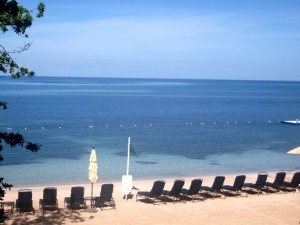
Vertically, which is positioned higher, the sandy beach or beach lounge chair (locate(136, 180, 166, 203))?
beach lounge chair (locate(136, 180, 166, 203))

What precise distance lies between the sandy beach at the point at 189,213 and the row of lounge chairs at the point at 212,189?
1.56 feet

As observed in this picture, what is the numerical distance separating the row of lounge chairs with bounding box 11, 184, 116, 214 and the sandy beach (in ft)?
0.67

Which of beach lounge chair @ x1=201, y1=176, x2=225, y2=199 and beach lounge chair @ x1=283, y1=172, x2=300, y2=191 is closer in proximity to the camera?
beach lounge chair @ x1=201, y1=176, x2=225, y2=199

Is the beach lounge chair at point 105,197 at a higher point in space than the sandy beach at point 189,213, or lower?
higher

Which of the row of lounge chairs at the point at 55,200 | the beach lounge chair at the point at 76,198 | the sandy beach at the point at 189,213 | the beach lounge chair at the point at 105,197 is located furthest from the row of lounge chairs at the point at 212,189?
the beach lounge chair at the point at 76,198

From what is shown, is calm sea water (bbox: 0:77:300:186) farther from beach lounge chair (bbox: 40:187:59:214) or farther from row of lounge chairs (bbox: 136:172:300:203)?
beach lounge chair (bbox: 40:187:59:214)

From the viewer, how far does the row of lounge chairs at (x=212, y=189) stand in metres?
14.2

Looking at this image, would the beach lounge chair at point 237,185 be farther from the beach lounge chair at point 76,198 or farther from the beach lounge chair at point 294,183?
the beach lounge chair at point 76,198

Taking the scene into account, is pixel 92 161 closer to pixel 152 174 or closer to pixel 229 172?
pixel 152 174

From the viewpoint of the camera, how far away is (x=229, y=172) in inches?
955

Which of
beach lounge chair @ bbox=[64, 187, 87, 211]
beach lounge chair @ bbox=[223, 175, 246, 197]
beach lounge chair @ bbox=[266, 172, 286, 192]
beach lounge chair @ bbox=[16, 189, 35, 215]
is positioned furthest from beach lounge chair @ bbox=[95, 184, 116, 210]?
beach lounge chair @ bbox=[266, 172, 286, 192]

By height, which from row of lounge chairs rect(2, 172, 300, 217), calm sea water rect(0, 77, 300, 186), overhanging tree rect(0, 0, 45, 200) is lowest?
calm sea water rect(0, 77, 300, 186)

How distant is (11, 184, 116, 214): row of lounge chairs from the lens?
12359 millimetres

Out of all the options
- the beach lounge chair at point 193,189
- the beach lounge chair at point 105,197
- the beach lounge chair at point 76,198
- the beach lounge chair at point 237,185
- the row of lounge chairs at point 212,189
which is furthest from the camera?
the beach lounge chair at point 237,185
